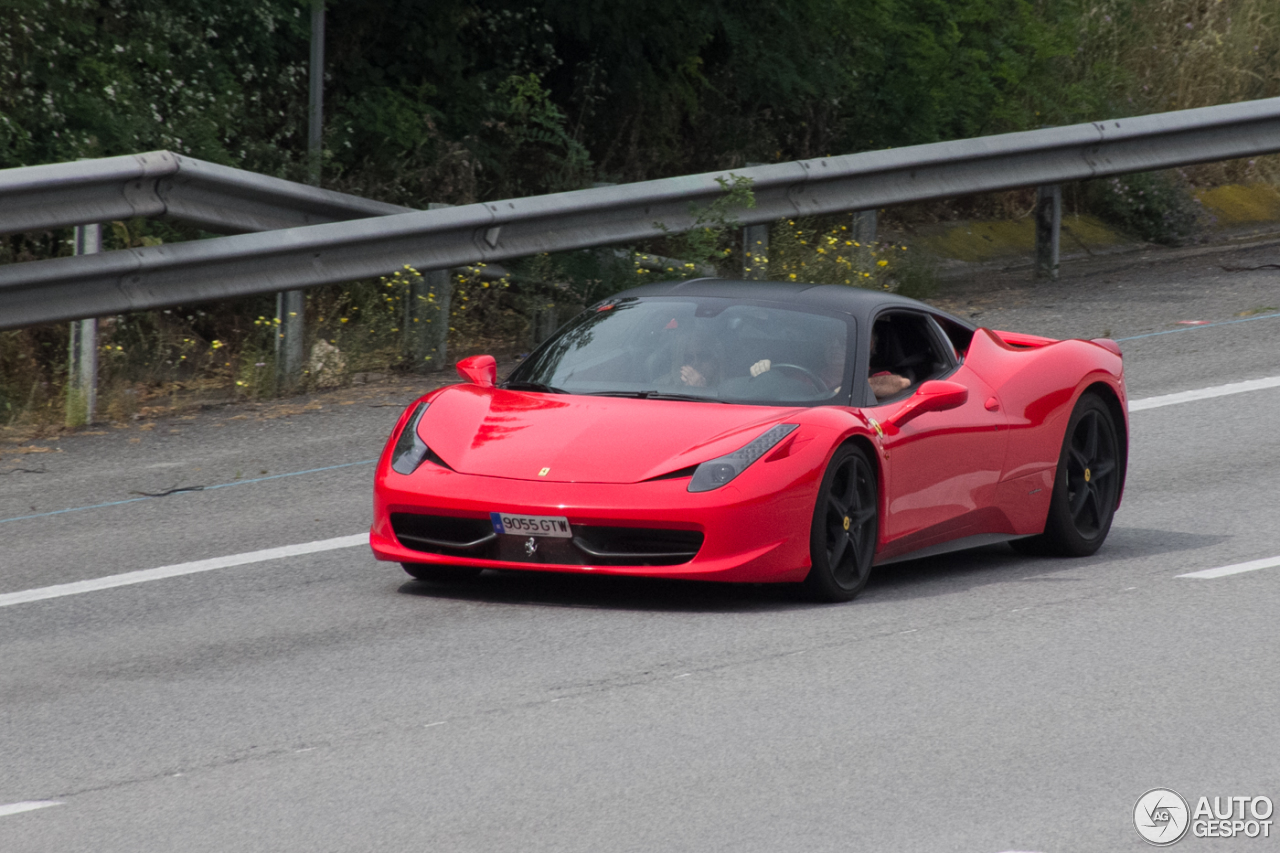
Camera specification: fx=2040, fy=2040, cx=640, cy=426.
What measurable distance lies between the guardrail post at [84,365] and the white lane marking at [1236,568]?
Answer: 623 cm

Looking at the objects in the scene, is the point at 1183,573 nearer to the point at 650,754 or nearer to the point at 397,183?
the point at 650,754

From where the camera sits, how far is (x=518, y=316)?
14.8 meters

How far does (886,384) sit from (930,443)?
347mm


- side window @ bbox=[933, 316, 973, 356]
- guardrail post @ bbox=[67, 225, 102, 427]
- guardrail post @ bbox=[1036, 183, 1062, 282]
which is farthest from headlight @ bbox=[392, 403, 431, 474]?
guardrail post @ bbox=[1036, 183, 1062, 282]

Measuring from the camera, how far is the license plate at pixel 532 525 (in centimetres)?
741

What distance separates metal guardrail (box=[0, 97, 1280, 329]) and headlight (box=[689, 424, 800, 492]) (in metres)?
5.05

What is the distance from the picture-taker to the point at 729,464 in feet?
24.5

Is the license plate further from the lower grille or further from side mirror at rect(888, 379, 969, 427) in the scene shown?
side mirror at rect(888, 379, 969, 427)

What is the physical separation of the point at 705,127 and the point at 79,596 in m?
11.8

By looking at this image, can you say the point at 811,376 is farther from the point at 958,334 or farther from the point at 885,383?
the point at 958,334

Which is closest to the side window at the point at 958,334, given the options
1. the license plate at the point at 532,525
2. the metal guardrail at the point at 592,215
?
the license plate at the point at 532,525

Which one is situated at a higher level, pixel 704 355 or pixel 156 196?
pixel 156 196

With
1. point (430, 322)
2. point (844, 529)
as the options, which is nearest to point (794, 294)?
point (844, 529)

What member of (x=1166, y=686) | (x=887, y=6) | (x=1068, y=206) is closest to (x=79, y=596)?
(x=1166, y=686)
